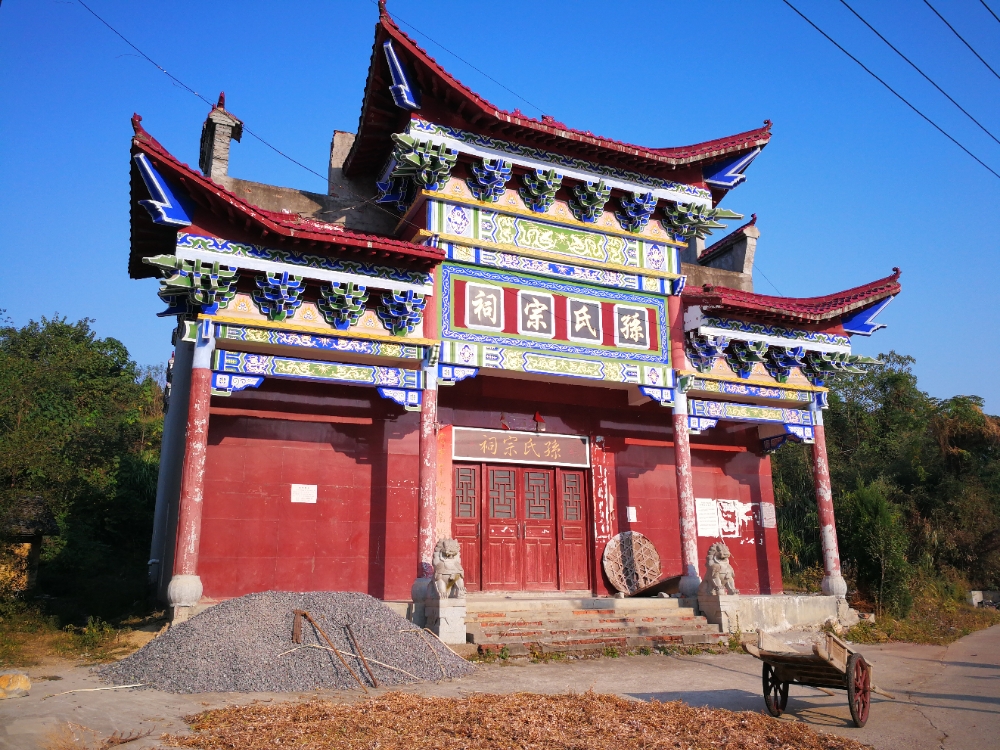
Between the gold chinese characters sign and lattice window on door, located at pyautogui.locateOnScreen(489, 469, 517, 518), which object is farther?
lattice window on door, located at pyautogui.locateOnScreen(489, 469, 517, 518)

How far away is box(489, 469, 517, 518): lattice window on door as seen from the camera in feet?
44.9

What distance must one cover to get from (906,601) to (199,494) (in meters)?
13.6

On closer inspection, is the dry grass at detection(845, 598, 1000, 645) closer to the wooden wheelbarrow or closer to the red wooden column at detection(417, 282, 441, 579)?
the wooden wheelbarrow

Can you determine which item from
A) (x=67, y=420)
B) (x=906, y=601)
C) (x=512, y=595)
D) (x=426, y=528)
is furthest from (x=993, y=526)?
(x=67, y=420)

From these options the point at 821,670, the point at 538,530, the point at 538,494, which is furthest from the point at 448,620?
the point at 821,670

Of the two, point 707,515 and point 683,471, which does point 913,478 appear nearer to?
point 707,515

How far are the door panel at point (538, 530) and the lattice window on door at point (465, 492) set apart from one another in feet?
3.29

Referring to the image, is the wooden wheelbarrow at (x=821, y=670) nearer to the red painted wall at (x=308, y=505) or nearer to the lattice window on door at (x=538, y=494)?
the red painted wall at (x=308, y=505)

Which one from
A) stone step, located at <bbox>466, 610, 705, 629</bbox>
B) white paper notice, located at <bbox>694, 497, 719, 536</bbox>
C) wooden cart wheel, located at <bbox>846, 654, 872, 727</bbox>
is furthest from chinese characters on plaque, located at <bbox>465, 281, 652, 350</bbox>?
wooden cart wheel, located at <bbox>846, 654, 872, 727</bbox>

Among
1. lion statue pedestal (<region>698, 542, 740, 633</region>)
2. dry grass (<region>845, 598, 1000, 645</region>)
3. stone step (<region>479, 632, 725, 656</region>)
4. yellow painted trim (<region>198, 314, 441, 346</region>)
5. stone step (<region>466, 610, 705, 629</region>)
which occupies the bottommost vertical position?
dry grass (<region>845, 598, 1000, 645</region>)

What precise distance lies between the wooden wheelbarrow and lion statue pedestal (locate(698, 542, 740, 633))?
4674 millimetres

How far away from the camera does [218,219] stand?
35.2ft

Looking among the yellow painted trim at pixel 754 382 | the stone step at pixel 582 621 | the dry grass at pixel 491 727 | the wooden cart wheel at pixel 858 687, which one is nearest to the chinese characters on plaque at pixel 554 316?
the yellow painted trim at pixel 754 382

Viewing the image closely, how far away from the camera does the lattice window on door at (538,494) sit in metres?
14.0
